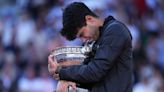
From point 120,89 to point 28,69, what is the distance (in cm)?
664

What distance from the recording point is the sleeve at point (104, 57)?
4.62 meters

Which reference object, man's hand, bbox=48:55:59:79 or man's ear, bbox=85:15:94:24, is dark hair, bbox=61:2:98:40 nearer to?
man's ear, bbox=85:15:94:24

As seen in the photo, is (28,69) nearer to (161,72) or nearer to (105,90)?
(161,72)

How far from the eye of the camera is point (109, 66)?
15.2 feet

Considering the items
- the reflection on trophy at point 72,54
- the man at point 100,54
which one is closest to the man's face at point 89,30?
the man at point 100,54

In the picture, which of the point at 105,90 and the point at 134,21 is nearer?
the point at 105,90

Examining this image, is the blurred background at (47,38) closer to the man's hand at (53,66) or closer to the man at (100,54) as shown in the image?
the man's hand at (53,66)

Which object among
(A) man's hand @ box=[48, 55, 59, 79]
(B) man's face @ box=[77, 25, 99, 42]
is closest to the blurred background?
(A) man's hand @ box=[48, 55, 59, 79]

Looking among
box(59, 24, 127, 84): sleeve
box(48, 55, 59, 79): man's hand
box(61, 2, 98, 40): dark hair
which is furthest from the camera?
box(48, 55, 59, 79): man's hand

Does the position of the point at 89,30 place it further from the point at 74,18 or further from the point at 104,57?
the point at 104,57

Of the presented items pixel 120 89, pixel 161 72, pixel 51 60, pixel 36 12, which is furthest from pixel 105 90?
pixel 36 12

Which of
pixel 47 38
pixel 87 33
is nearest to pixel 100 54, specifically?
pixel 87 33

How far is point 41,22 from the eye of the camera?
11.8 m

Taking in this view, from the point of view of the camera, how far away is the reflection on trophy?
486 centimetres
